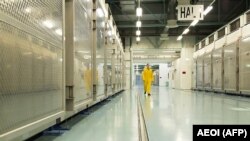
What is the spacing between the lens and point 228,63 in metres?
16.4

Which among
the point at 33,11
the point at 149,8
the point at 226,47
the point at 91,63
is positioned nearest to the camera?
the point at 33,11

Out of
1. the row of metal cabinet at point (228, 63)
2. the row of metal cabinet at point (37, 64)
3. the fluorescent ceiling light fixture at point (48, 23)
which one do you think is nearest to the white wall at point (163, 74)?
the row of metal cabinet at point (228, 63)

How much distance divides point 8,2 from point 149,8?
17.7 meters

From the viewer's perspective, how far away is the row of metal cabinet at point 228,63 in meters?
13.6

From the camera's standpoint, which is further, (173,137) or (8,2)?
(173,137)

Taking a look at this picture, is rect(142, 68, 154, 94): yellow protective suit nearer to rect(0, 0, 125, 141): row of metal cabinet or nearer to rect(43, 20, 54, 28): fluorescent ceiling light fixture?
rect(0, 0, 125, 141): row of metal cabinet

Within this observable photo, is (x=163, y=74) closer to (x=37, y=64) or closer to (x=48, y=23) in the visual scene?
(x=48, y=23)

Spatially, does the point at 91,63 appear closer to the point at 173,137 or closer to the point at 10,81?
the point at 173,137

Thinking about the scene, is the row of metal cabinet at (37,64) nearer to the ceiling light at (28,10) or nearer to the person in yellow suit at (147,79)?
the ceiling light at (28,10)

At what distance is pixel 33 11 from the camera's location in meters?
2.96

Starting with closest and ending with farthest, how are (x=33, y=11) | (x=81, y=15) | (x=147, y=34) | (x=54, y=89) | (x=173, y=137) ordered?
(x=33, y=11)
(x=54, y=89)
(x=173, y=137)
(x=81, y=15)
(x=147, y=34)

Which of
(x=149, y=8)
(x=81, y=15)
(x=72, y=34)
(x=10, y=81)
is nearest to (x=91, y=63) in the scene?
(x=81, y=15)

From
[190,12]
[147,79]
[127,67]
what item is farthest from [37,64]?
[127,67]

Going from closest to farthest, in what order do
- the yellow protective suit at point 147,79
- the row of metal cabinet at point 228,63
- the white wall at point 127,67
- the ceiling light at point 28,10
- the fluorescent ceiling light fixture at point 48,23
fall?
the ceiling light at point 28,10
the fluorescent ceiling light fixture at point 48,23
the row of metal cabinet at point 228,63
the yellow protective suit at point 147,79
the white wall at point 127,67
